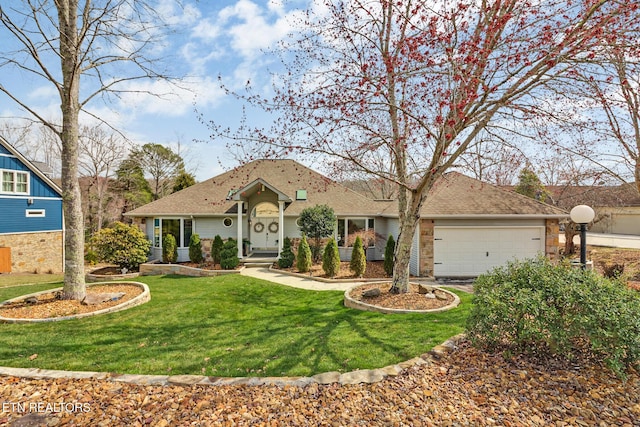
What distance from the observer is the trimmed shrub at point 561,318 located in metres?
3.48

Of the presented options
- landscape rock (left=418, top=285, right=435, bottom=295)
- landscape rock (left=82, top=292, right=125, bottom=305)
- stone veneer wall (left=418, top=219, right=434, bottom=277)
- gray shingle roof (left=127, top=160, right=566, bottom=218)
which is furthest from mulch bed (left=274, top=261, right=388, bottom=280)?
landscape rock (left=82, top=292, right=125, bottom=305)

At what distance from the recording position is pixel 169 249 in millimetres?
14023

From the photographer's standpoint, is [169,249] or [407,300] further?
[169,249]

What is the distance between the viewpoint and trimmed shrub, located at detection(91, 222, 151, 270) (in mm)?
11984

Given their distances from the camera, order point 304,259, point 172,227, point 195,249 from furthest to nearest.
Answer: point 172,227 → point 195,249 → point 304,259

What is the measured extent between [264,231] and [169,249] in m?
4.51

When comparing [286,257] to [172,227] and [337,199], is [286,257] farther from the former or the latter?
[172,227]

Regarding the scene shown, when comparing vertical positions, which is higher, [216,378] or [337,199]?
[337,199]

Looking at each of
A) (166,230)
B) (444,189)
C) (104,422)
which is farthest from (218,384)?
(166,230)

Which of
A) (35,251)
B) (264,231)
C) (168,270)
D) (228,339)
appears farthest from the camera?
(35,251)

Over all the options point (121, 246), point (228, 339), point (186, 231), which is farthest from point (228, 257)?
point (228, 339)

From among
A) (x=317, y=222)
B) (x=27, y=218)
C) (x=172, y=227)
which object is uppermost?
(x=27, y=218)

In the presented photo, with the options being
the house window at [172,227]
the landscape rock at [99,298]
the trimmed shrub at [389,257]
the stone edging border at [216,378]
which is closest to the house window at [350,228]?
the trimmed shrub at [389,257]

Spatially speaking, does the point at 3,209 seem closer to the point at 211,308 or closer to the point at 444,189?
the point at 211,308
